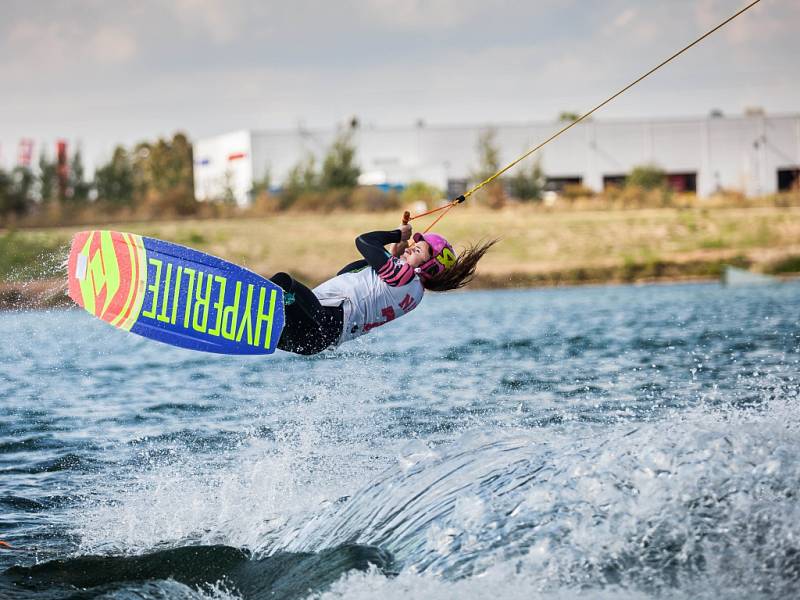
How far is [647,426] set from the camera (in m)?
6.35

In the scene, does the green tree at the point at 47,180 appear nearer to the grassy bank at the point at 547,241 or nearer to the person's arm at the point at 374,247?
the grassy bank at the point at 547,241

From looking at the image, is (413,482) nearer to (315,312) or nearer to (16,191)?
(315,312)

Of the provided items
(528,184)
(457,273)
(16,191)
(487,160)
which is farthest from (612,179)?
(457,273)

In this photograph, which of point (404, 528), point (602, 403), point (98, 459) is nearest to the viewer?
point (404, 528)

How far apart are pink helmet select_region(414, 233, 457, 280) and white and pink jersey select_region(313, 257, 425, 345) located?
3.0 inches

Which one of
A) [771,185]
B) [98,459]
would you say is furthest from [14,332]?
[771,185]

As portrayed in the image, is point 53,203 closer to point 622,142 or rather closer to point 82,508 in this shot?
point 622,142

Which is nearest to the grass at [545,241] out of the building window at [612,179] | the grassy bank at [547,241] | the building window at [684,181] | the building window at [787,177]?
the grassy bank at [547,241]

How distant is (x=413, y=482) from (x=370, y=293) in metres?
1.54

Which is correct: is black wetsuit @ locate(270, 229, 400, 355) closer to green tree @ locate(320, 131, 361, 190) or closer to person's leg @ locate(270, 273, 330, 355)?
person's leg @ locate(270, 273, 330, 355)

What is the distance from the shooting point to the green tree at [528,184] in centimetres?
5466

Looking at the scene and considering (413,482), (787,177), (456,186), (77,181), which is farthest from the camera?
(787,177)

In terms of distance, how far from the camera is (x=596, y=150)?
68375 millimetres

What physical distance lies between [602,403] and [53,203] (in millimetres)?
41780
